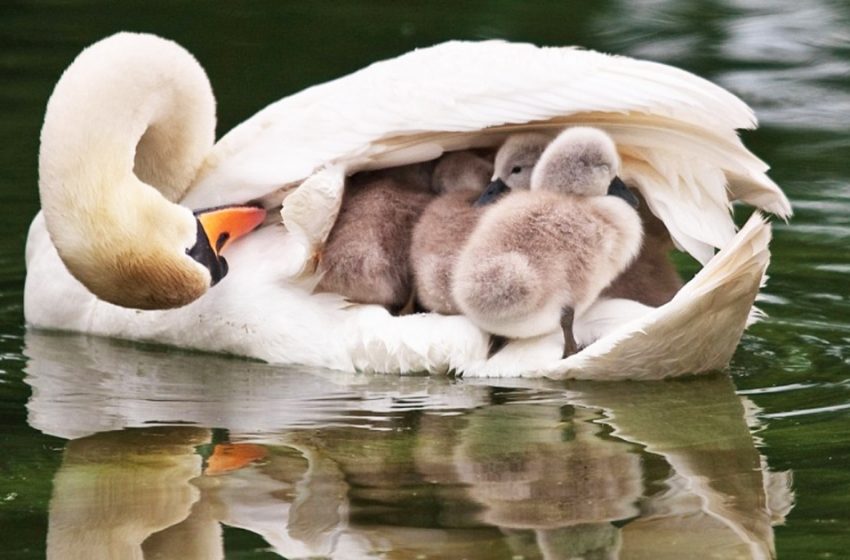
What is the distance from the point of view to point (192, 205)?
6.68 meters

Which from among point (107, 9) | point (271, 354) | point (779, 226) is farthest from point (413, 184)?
point (107, 9)

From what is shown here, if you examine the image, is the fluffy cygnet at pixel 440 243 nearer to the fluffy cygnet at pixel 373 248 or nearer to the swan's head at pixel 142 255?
the fluffy cygnet at pixel 373 248

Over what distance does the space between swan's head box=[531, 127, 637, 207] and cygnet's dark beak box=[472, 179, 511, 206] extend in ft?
0.44

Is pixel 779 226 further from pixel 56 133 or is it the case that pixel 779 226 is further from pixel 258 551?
pixel 258 551

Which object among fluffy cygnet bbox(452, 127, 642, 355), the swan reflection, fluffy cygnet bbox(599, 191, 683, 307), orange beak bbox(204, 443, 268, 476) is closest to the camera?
the swan reflection

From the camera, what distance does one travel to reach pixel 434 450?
212 inches

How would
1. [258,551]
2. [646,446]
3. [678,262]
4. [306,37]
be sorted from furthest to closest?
1. [306,37]
2. [678,262]
3. [646,446]
4. [258,551]

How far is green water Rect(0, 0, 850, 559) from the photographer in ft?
14.9

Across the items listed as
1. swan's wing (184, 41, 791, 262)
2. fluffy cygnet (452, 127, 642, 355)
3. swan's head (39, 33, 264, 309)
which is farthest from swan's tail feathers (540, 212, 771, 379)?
swan's head (39, 33, 264, 309)

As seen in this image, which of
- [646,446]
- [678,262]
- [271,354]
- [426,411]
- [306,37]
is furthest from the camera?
[306,37]

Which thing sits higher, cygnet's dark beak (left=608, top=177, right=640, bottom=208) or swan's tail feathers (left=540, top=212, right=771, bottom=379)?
cygnet's dark beak (left=608, top=177, right=640, bottom=208)

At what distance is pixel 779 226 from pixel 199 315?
2617 mm

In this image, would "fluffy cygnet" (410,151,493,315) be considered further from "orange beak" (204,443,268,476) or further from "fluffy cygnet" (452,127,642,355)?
"orange beak" (204,443,268,476)

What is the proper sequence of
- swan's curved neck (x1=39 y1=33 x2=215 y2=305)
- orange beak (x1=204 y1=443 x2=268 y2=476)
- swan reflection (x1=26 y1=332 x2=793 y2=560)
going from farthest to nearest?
1. swan's curved neck (x1=39 y1=33 x2=215 y2=305)
2. orange beak (x1=204 y1=443 x2=268 y2=476)
3. swan reflection (x1=26 y1=332 x2=793 y2=560)
